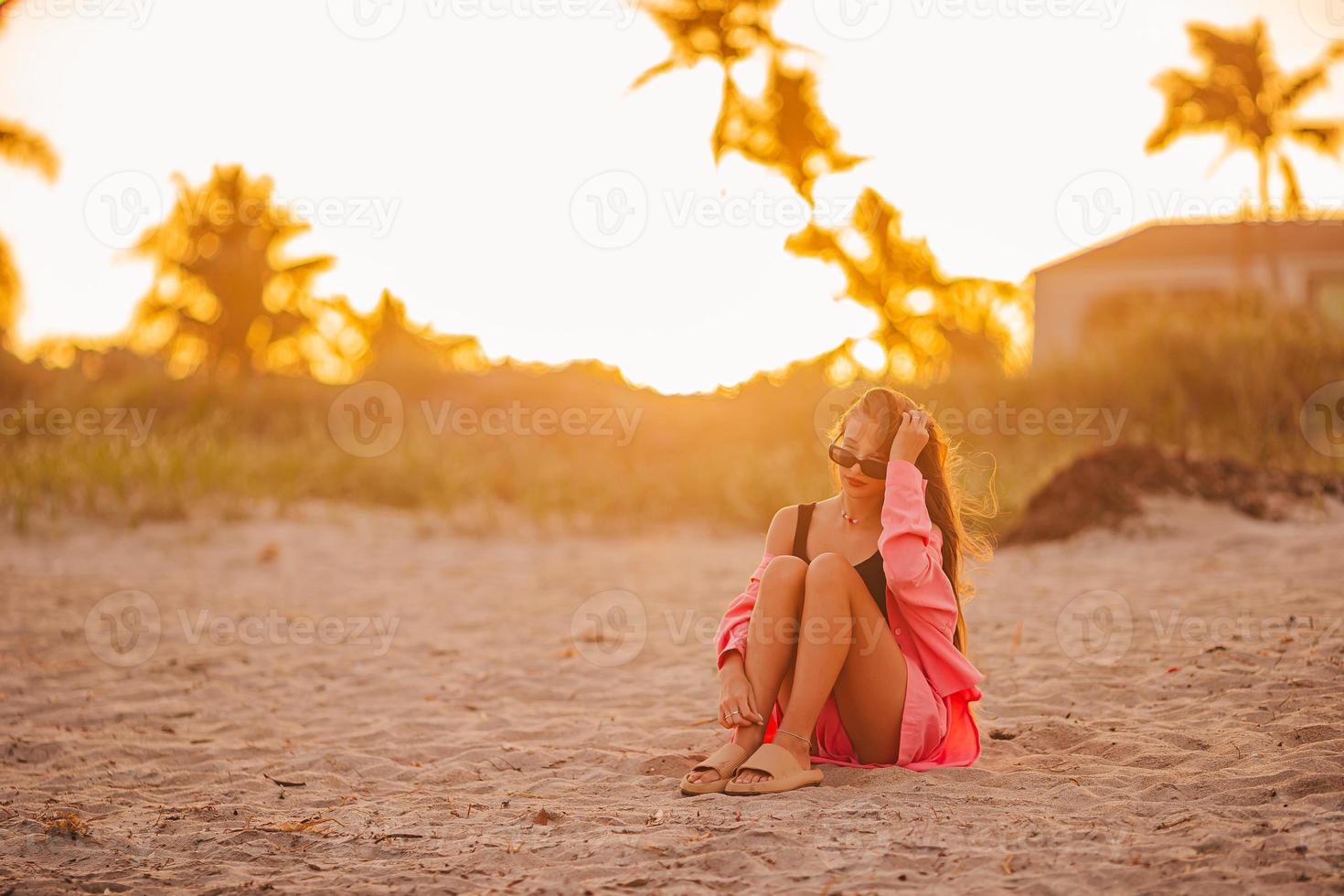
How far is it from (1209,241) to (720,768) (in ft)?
85.8

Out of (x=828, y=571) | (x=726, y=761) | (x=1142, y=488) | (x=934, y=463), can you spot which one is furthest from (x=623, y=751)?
(x=1142, y=488)

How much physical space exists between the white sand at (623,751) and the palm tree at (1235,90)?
20.2m

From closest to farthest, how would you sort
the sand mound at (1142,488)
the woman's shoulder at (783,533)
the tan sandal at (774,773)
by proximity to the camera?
the tan sandal at (774,773), the woman's shoulder at (783,533), the sand mound at (1142,488)

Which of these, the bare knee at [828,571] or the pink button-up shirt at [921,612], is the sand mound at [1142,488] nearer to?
the pink button-up shirt at [921,612]

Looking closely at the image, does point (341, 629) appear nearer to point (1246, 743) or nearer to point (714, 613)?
point (714, 613)

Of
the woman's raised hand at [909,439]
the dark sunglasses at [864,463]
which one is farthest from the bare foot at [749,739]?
the woman's raised hand at [909,439]

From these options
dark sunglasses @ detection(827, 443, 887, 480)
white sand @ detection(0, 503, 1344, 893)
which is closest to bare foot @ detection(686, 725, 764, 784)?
white sand @ detection(0, 503, 1344, 893)

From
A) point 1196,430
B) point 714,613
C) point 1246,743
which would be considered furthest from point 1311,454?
point 1246,743

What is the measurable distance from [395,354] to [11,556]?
11495 mm

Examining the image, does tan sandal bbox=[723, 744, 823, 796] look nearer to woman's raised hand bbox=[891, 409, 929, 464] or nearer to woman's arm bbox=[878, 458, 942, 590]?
woman's arm bbox=[878, 458, 942, 590]

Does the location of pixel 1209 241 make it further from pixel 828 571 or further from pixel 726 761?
pixel 726 761

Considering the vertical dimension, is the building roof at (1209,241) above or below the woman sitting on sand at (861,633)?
above

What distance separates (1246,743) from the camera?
3473 millimetres

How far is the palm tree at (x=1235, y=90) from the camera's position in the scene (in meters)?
24.9
